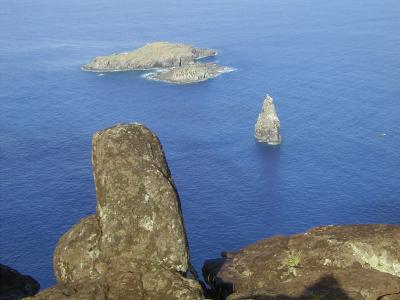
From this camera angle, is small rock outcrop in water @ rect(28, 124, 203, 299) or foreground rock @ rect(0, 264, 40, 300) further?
foreground rock @ rect(0, 264, 40, 300)

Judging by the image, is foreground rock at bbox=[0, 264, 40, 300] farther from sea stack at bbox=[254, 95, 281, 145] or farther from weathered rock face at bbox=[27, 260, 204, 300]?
sea stack at bbox=[254, 95, 281, 145]

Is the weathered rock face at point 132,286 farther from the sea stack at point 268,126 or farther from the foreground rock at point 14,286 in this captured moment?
the sea stack at point 268,126

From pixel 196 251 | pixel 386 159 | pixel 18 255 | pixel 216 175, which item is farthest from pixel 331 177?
pixel 18 255

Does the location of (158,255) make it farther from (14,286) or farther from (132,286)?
(14,286)

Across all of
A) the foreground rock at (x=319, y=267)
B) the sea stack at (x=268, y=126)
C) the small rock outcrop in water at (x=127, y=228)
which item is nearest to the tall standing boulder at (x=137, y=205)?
the small rock outcrop in water at (x=127, y=228)

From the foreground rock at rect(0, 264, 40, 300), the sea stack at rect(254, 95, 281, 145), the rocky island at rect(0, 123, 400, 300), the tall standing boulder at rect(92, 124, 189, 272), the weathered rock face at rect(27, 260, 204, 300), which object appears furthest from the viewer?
the sea stack at rect(254, 95, 281, 145)

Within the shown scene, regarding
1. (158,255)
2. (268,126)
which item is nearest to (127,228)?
(158,255)

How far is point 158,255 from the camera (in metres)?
23.8

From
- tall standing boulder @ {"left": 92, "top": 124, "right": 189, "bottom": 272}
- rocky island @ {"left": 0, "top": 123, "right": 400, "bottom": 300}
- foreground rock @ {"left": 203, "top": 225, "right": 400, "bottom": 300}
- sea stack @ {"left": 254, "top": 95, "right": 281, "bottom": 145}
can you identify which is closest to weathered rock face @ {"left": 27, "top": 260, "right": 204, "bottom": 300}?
rocky island @ {"left": 0, "top": 123, "right": 400, "bottom": 300}

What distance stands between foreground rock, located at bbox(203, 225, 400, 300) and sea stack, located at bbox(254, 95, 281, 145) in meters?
145

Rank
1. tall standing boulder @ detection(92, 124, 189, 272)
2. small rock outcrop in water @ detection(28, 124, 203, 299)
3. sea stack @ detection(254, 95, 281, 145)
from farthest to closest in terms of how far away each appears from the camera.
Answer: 1. sea stack @ detection(254, 95, 281, 145)
2. tall standing boulder @ detection(92, 124, 189, 272)
3. small rock outcrop in water @ detection(28, 124, 203, 299)

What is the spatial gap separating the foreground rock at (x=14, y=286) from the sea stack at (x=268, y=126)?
140 meters

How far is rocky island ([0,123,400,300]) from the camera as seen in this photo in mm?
22016

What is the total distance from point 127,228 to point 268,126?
503ft
